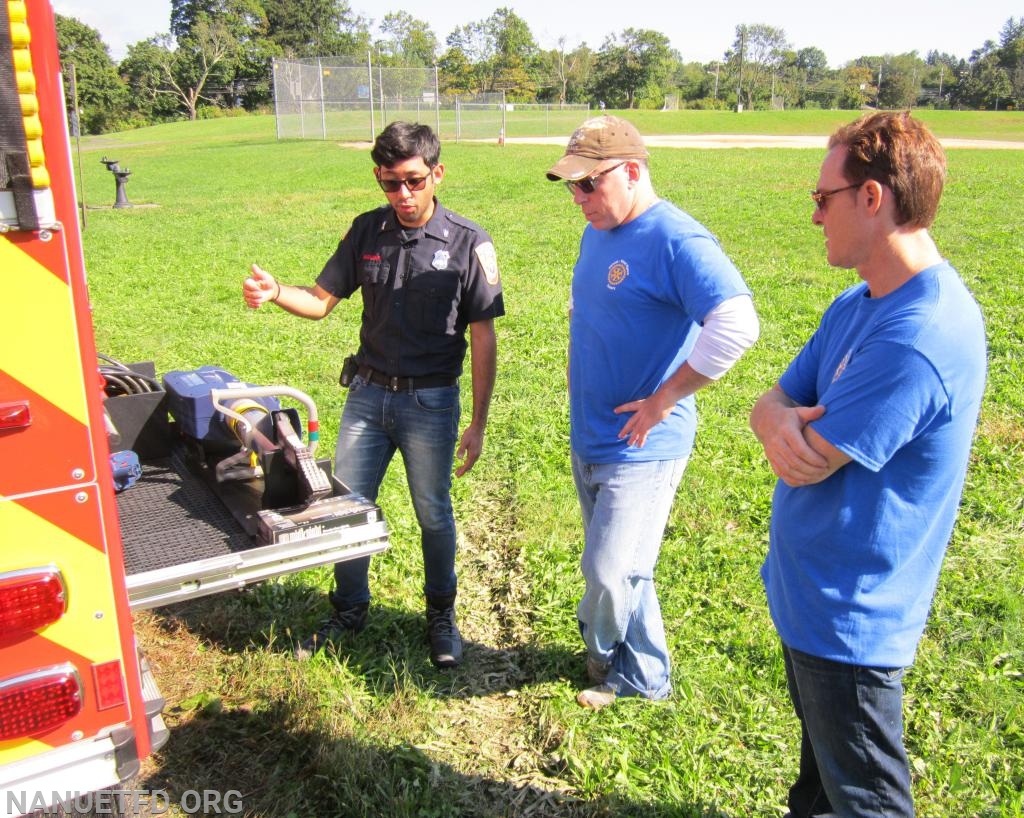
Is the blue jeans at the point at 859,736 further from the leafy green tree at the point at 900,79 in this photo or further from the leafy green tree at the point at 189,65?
the leafy green tree at the point at 900,79

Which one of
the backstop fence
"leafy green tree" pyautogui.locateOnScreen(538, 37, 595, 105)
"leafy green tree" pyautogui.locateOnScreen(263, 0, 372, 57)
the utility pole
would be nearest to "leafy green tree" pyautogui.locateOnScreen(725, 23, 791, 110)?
the utility pole

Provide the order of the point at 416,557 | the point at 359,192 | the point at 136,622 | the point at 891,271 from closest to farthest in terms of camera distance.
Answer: the point at 891,271 < the point at 136,622 < the point at 416,557 < the point at 359,192

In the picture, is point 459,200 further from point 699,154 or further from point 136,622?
point 136,622

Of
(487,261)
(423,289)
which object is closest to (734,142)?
(487,261)

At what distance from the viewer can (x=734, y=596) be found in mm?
4086

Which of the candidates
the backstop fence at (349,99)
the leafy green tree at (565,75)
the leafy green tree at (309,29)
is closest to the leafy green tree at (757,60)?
the leafy green tree at (565,75)

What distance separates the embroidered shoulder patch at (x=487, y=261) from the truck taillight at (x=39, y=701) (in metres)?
2.07

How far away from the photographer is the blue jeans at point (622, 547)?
3018 mm

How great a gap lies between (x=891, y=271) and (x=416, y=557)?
3.08 m

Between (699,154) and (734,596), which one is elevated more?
(699,154)

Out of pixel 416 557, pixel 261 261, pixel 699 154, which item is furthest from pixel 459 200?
pixel 416 557

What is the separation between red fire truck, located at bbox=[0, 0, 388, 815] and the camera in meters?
1.78

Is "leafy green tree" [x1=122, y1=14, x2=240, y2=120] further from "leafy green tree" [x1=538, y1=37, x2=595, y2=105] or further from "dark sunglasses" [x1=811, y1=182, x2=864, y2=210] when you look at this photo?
"dark sunglasses" [x1=811, y1=182, x2=864, y2=210]

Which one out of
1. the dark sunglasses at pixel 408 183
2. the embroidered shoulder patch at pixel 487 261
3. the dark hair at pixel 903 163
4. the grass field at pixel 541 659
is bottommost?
the grass field at pixel 541 659
